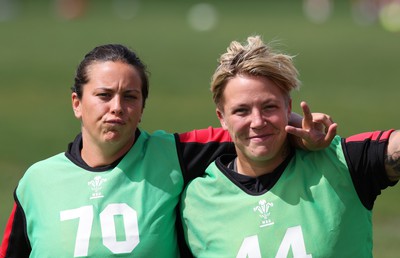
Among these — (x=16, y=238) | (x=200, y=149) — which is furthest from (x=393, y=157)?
(x=16, y=238)

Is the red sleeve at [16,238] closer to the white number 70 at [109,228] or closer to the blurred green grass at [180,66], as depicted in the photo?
the white number 70 at [109,228]

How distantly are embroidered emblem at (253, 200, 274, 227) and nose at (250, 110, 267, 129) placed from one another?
1.40ft

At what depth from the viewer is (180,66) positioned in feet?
86.7

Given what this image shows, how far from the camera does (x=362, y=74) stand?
24.8m

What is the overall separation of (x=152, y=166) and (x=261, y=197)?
74 cm

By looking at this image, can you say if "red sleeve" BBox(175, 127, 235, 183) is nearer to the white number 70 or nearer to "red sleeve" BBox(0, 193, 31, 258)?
the white number 70

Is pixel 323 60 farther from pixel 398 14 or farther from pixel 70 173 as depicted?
pixel 70 173

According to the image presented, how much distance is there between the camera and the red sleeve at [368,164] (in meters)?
5.19

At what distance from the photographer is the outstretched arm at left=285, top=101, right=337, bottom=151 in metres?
5.24

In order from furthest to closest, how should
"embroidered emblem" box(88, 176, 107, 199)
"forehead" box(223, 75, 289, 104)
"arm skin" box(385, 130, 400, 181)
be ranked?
"embroidered emblem" box(88, 176, 107, 199), "forehead" box(223, 75, 289, 104), "arm skin" box(385, 130, 400, 181)

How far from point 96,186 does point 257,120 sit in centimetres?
107

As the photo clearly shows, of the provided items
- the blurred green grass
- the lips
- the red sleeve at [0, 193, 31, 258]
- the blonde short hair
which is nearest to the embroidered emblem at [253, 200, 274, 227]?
the blonde short hair

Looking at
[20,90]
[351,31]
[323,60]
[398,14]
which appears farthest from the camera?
[398,14]

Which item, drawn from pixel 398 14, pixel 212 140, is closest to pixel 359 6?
pixel 398 14
